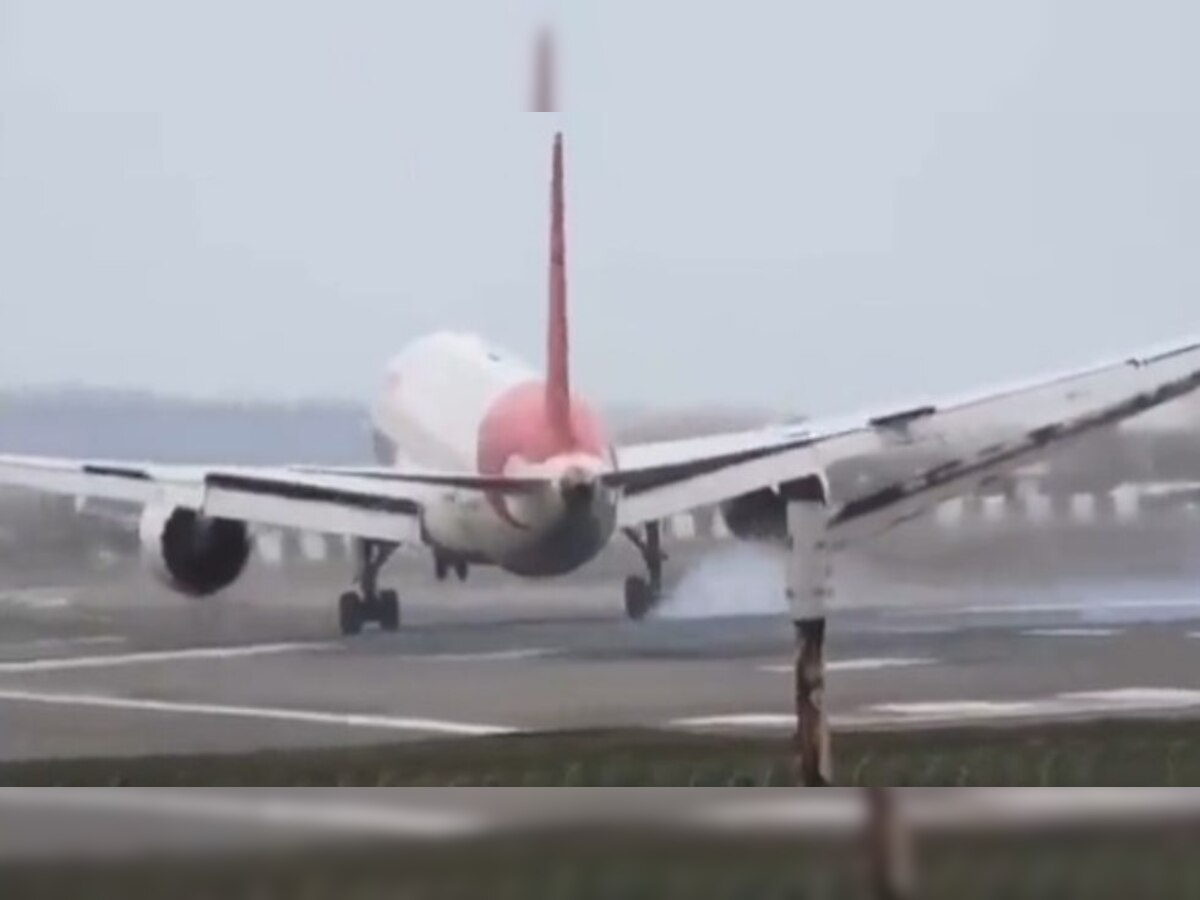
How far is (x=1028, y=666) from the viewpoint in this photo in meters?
2.96

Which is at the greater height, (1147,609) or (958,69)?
(958,69)

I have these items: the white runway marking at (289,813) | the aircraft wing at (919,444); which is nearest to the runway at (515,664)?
the aircraft wing at (919,444)

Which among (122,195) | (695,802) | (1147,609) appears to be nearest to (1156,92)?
(1147,609)

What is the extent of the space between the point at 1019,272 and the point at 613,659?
71 centimetres

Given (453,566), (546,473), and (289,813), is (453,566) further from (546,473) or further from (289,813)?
(289,813)

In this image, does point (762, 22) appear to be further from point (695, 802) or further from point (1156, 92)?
→ point (695, 802)

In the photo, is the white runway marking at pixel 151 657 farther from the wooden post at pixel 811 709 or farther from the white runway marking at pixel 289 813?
the wooden post at pixel 811 709

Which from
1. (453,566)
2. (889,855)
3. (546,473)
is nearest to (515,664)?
(453,566)

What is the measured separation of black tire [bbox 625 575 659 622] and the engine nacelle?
49cm

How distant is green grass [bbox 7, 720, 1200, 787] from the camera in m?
2.88

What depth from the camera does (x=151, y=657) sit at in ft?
9.68

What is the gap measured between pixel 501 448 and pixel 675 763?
0.45 m

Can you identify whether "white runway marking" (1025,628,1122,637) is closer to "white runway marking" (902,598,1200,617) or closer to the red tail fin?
"white runway marking" (902,598,1200,617)

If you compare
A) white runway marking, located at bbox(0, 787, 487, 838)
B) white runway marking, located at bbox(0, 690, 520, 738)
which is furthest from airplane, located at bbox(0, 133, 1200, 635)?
white runway marking, located at bbox(0, 787, 487, 838)
